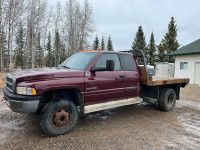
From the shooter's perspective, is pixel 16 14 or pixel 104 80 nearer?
pixel 104 80

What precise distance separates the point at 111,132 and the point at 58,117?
1359 millimetres

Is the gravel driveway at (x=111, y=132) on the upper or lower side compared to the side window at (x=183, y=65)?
lower

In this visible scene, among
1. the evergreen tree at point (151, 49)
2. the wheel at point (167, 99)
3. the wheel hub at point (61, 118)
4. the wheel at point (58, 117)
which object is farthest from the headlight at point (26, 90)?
the evergreen tree at point (151, 49)

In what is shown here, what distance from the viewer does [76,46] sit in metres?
29.1

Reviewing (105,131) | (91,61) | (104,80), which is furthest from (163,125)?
(91,61)

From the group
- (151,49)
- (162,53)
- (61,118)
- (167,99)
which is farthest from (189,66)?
(151,49)

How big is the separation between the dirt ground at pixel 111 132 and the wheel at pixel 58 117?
18 centimetres

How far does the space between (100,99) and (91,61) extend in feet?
3.39

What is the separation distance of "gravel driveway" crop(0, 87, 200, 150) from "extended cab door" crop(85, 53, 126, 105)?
2.58 feet

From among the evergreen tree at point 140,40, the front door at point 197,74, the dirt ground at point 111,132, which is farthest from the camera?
the evergreen tree at point 140,40

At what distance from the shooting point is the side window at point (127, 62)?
4.64 m

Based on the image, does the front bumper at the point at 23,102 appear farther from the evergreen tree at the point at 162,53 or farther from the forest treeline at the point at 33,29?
the evergreen tree at the point at 162,53

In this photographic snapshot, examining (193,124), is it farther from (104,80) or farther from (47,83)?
(47,83)

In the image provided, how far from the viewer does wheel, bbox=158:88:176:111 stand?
18.4ft
